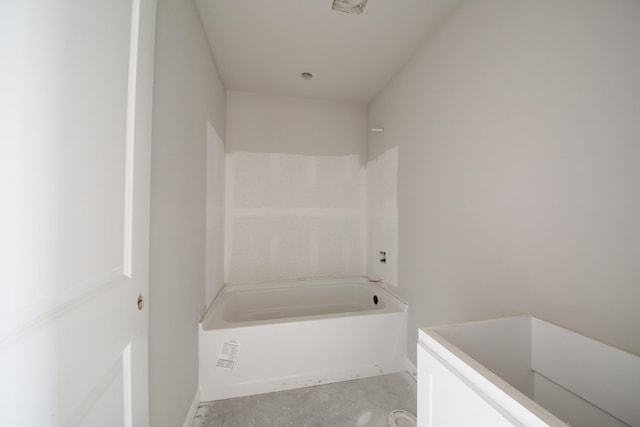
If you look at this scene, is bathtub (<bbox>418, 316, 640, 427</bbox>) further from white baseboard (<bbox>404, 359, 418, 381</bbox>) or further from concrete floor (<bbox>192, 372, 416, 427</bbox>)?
white baseboard (<bbox>404, 359, 418, 381</bbox>)

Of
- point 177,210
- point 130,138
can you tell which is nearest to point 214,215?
point 177,210

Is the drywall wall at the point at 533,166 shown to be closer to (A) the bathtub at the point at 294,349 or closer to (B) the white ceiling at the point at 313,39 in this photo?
(B) the white ceiling at the point at 313,39

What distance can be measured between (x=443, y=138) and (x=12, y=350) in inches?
73.5

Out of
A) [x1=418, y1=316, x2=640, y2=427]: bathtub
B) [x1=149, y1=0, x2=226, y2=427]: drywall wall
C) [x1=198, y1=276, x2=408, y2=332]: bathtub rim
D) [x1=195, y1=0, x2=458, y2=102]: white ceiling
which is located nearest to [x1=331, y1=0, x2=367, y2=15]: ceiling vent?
[x1=195, y1=0, x2=458, y2=102]: white ceiling

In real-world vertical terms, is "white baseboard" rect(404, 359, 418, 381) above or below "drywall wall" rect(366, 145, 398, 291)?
below

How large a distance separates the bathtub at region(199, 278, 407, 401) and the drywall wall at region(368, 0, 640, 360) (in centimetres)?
35

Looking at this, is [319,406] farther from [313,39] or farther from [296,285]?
[313,39]

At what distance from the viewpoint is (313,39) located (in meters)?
1.69

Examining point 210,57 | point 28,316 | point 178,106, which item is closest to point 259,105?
point 210,57

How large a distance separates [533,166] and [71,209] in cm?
153

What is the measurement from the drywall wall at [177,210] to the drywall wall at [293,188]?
2.58ft

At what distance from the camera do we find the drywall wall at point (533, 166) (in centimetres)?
73

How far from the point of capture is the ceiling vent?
53.8 inches

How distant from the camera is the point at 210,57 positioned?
180 centimetres
